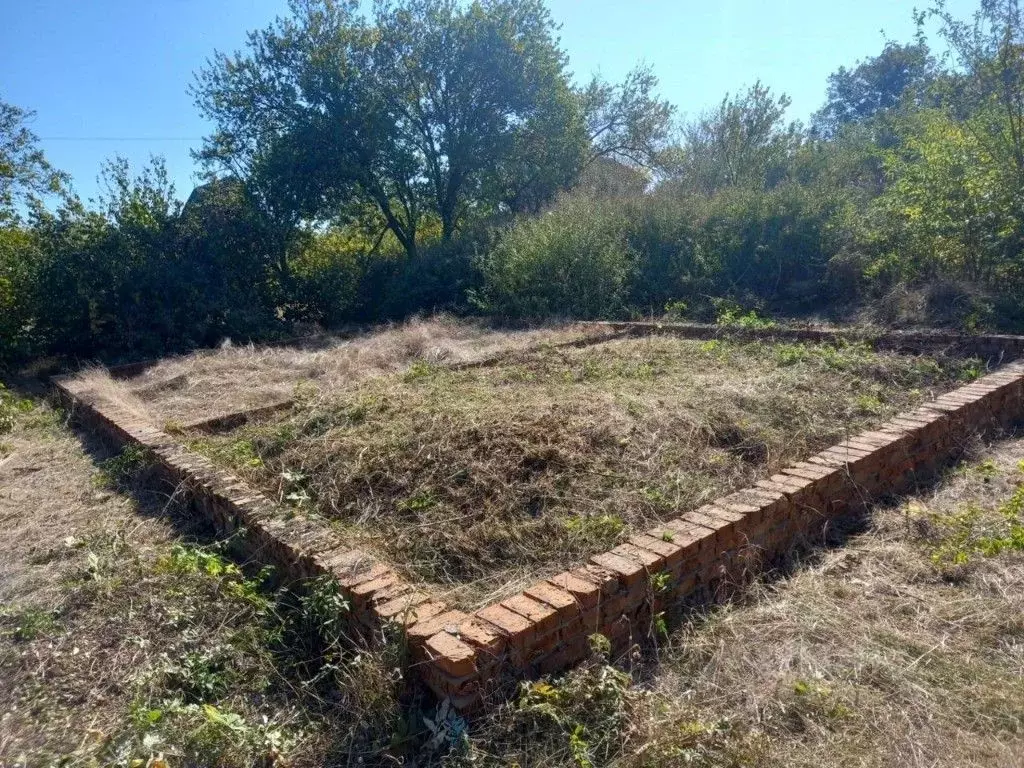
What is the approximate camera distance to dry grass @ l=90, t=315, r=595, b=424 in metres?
6.08

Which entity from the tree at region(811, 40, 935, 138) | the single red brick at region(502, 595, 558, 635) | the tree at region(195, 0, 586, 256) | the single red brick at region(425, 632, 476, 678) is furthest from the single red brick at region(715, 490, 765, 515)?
the tree at region(811, 40, 935, 138)

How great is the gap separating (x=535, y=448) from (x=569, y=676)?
5.20 feet

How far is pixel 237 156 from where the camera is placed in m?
14.7

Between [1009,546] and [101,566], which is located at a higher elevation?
[101,566]

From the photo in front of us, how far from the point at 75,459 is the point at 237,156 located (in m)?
11.3

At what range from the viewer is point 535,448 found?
3725mm

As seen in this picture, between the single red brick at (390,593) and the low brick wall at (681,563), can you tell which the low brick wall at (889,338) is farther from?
the single red brick at (390,593)

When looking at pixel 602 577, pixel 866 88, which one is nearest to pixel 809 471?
pixel 602 577

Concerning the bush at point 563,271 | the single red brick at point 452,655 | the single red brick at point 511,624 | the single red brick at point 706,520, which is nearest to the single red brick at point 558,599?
the single red brick at point 511,624

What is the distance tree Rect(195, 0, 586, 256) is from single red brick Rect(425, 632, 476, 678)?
12.3 m

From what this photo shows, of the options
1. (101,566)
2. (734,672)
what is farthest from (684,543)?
(101,566)

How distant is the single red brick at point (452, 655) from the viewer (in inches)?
82.7

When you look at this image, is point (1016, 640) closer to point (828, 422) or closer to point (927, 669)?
point (927, 669)

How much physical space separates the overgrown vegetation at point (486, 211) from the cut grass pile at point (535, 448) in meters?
3.71
